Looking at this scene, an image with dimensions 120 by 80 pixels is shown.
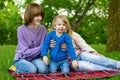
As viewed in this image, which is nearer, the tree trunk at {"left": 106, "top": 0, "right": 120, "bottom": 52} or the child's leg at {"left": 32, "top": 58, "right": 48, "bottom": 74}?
the child's leg at {"left": 32, "top": 58, "right": 48, "bottom": 74}

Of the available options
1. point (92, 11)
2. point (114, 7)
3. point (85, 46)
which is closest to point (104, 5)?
point (92, 11)

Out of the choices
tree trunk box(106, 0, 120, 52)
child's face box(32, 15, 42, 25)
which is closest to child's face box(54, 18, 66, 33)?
child's face box(32, 15, 42, 25)

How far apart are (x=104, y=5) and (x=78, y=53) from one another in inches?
912

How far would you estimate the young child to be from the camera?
224 inches

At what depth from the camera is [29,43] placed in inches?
234

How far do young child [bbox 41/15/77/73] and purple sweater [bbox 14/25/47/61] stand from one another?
0.22 metres

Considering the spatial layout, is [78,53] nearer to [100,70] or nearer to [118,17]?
[100,70]

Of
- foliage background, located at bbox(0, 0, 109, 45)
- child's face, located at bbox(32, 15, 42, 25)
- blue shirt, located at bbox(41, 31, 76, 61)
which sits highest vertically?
child's face, located at bbox(32, 15, 42, 25)

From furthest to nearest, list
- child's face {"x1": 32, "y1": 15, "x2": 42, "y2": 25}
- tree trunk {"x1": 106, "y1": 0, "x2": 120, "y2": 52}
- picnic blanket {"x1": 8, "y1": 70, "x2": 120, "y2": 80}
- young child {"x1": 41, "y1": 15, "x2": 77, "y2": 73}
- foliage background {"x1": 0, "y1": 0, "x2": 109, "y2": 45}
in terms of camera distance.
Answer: foliage background {"x1": 0, "y1": 0, "x2": 109, "y2": 45} → tree trunk {"x1": 106, "y1": 0, "x2": 120, "y2": 52} → child's face {"x1": 32, "y1": 15, "x2": 42, "y2": 25} → young child {"x1": 41, "y1": 15, "x2": 77, "y2": 73} → picnic blanket {"x1": 8, "y1": 70, "x2": 120, "y2": 80}

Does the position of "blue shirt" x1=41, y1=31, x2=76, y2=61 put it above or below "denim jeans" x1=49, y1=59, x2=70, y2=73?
above

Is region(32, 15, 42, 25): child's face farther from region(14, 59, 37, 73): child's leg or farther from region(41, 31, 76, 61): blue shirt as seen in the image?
region(14, 59, 37, 73): child's leg

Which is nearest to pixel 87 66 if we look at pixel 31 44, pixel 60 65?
pixel 60 65

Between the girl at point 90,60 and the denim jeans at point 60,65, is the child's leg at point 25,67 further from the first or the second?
the girl at point 90,60

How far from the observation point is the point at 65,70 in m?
5.69
